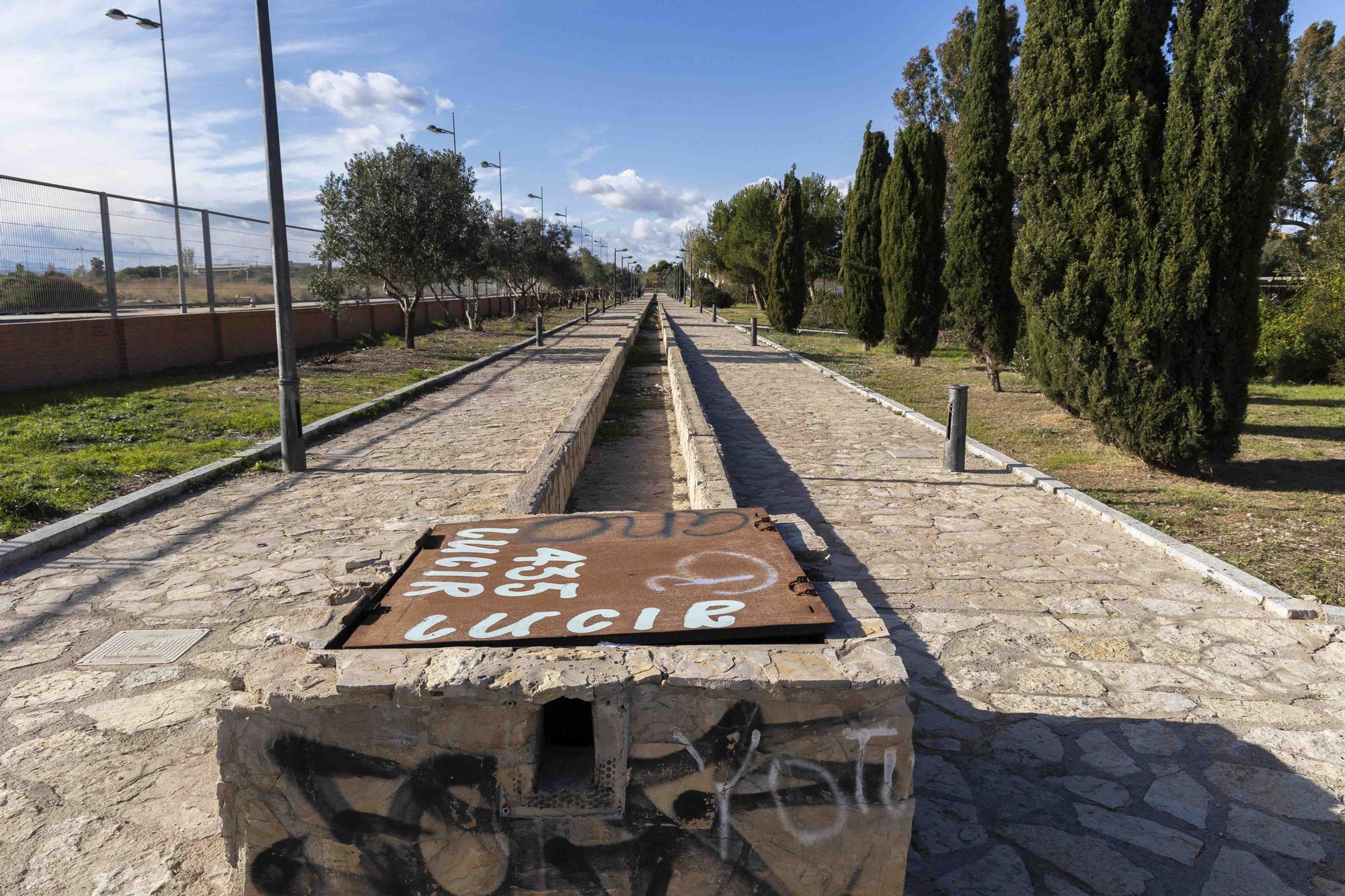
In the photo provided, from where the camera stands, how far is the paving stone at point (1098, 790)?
3168mm

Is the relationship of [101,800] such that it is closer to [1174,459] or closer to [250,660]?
[250,660]

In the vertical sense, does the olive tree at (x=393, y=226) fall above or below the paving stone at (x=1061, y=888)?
above

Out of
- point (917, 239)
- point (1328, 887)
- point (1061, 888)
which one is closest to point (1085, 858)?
point (1061, 888)

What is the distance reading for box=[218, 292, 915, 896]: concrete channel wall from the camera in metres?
2.36

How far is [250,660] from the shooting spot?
8.47 feet

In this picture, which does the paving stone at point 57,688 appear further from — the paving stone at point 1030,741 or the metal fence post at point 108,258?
the metal fence post at point 108,258

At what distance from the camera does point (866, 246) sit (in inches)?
869

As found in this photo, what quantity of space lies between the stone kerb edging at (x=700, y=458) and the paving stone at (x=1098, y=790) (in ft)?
6.04

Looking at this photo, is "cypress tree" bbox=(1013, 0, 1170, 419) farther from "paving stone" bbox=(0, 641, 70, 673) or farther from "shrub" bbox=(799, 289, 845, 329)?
"shrub" bbox=(799, 289, 845, 329)

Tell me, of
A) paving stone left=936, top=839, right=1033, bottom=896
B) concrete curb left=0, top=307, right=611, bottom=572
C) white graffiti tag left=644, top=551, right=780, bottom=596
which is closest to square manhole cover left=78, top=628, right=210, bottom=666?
concrete curb left=0, top=307, right=611, bottom=572

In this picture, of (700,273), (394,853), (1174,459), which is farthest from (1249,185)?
(700,273)

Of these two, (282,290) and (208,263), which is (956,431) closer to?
(282,290)

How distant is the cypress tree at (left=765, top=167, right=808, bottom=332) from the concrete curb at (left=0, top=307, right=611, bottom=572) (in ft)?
67.7

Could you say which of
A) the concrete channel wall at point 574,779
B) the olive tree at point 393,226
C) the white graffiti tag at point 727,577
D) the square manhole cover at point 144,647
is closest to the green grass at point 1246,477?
the white graffiti tag at point 727,577
